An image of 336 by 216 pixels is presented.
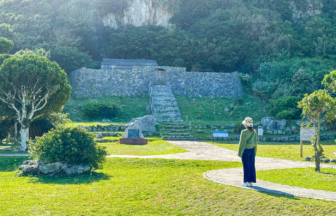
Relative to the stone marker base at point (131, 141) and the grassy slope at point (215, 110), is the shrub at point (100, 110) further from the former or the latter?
the stone marker base at point (131, 141)

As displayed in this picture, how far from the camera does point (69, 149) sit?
1241cm

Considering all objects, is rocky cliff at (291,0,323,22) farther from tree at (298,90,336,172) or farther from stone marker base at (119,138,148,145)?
tree at (298,90,336,172)

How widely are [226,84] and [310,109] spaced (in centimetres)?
2766

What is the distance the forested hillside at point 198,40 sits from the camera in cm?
4018

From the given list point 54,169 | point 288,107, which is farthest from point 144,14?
point 54,169

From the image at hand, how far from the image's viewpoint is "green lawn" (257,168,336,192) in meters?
9.70

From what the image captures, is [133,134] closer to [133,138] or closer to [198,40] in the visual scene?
[133,138]

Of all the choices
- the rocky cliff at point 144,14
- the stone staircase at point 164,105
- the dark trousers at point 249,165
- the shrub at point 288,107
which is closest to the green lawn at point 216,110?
the stone staircase at point 164,105

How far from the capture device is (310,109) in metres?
12.7

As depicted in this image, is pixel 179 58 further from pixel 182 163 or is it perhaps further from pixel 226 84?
pixel 182 163

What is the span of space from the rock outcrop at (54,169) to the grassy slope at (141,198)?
18.3 inches

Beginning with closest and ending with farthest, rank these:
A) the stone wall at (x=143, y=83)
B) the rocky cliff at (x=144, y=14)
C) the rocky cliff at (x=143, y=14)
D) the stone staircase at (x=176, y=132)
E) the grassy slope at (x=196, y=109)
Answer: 1. the stone staircase at (x=176, y=132)
2. the grassy slope at (x=196, y=109)
3. the stone wall at (x=143, y=83)
4. the rocky cliff at (x=143, y=14)
5. the rocky cliff at (x=144, y=14)

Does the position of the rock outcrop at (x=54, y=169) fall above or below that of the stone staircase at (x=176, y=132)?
below

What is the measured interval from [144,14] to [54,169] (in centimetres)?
5028
